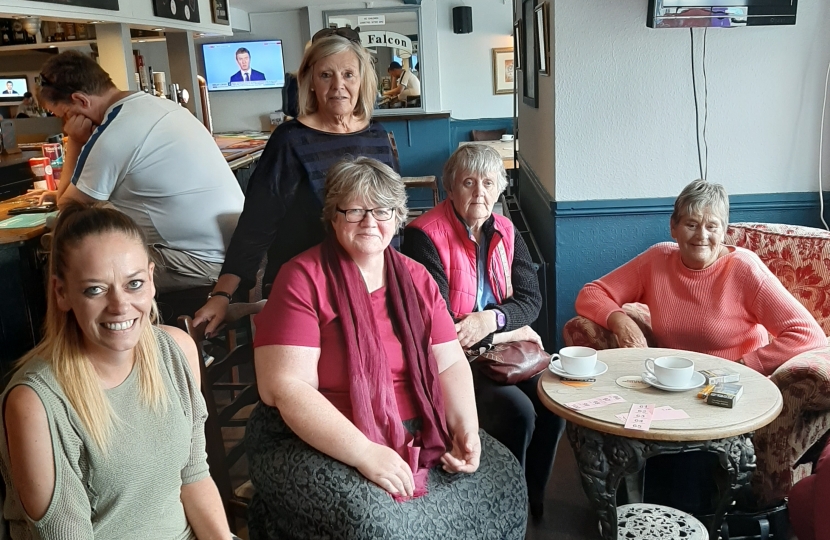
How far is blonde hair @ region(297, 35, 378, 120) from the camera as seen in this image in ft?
7.36

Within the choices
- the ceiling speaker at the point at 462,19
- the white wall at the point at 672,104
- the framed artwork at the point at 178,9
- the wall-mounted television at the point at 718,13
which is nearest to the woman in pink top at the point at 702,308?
the white wall at the point at 672,104

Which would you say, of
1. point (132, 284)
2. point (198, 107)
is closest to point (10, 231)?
point (132, 284)

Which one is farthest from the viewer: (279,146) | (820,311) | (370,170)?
(820,311)

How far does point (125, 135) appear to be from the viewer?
2.48 m

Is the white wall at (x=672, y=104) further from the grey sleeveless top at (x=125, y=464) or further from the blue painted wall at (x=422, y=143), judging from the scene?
the blue painted wall at (x=422, y=143)

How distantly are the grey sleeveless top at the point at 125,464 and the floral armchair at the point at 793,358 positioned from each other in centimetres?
152

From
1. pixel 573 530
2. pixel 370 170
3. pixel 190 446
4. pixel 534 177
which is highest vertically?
pixel 370 170

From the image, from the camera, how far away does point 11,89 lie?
720cm

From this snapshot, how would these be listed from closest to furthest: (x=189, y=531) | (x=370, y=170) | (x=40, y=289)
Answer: (x=189, y=531)
(x=370, y=170)
(x=40, y=289)

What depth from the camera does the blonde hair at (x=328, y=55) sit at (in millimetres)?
2244

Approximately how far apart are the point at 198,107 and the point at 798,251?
15.0 feet

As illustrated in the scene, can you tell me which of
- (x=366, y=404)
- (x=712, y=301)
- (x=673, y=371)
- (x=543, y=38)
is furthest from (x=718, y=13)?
(x=366, y=404)

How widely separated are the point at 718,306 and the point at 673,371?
49 centimetres

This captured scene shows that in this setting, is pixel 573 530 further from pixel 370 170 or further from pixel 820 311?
pixel 370 170
